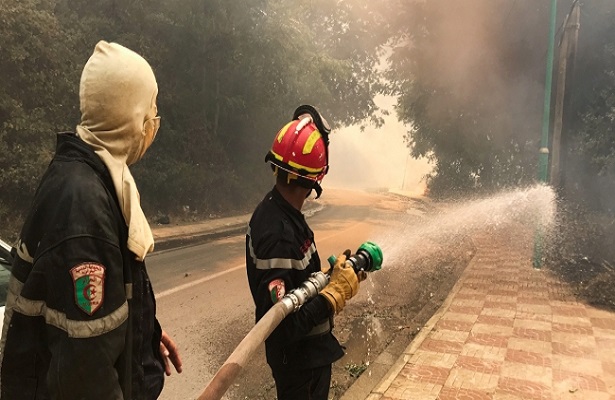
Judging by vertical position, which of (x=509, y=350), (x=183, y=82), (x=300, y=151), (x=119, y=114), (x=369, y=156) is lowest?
(x=369, y=156)

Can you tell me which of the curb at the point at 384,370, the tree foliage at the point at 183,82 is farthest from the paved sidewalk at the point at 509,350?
the tree foliage at the point at 183,82

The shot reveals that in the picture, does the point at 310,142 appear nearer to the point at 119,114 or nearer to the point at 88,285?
the point at 119,114

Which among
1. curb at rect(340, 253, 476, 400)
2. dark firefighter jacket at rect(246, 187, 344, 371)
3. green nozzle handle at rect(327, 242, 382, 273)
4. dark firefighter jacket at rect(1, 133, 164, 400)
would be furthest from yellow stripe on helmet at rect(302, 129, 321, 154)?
curb at rect(340, 253, 476, 400)

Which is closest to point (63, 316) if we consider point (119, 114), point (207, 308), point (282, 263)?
point (119, 114)

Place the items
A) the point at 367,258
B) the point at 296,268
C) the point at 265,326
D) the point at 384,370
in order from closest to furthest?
1. the point at 265,326
2. the point at 296,268
3. the point at 367,258
4. the point at 384,370

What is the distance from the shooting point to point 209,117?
1698 centimetres

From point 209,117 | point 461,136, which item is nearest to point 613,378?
point 461,136

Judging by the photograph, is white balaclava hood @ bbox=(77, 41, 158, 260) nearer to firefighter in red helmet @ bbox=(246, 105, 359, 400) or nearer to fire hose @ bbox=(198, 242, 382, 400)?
fire hose @ bbox=(198, 242, 382, 400)

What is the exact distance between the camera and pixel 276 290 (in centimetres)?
212

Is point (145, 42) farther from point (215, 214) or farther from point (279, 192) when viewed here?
point (279, 192)

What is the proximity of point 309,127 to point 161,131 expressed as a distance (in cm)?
1343

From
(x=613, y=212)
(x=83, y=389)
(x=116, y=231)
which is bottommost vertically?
(x=613, y=212)

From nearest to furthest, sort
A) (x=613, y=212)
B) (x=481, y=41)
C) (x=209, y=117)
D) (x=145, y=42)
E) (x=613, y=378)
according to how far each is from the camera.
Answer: (x=613, y=378)
(x=613, y=212)
(x=481, y=41)
(x=145, y=42)
(x=209, y=117)

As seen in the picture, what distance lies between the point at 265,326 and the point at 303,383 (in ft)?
1.69
